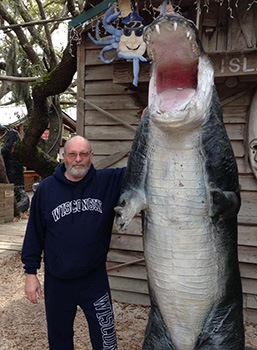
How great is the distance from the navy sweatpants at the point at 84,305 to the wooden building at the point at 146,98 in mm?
1998

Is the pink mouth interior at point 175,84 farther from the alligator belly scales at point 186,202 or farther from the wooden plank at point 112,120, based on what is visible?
the wooden plank at point 112,120

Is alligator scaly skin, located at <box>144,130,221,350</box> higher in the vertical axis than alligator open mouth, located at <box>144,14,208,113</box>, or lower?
lower

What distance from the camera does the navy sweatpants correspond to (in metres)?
2.40

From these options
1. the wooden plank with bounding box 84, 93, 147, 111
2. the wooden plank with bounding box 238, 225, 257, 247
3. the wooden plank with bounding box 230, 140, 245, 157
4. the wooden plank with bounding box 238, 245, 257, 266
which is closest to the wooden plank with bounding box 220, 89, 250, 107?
the wooden plank with bounding box 230, 140, 245, 157

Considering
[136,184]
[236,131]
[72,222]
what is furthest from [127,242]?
[136,184]

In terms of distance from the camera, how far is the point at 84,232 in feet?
7.71

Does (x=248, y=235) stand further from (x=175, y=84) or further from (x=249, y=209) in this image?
(x=175, y=84)

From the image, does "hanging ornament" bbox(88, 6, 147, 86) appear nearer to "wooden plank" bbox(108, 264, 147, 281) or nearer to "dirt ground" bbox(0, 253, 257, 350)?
"wooden plank" bbox(108, 264, 147, 281)

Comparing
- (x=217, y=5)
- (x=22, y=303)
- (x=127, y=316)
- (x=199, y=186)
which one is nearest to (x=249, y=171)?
(x=217, y=5)

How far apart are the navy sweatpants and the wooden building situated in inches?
78.7

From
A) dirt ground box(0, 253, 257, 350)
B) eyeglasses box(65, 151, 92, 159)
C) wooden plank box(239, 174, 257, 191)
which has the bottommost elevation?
dirt ground box(0, 253, 257, 350)

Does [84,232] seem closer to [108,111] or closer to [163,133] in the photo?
[163,133]

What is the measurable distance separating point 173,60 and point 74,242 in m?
1.35

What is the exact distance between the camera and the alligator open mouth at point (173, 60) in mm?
1398
